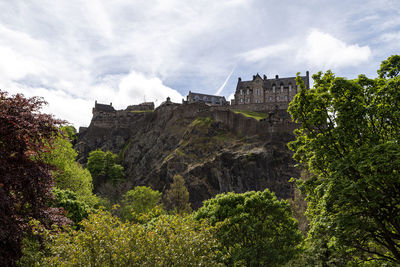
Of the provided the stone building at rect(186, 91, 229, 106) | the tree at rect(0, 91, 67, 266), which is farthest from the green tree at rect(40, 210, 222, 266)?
the stone building at rect(186, 91, 229, 106)

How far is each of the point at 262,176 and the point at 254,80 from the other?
5208cm

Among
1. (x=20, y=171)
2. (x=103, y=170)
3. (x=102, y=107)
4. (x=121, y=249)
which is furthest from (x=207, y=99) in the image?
(x=121, y=249)

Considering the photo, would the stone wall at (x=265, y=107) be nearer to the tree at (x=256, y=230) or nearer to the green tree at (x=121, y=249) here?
the tree at (x=256, y=230)

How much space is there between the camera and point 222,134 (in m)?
72.1

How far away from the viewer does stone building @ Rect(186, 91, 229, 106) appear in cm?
11380

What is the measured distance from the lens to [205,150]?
67438 millimetres

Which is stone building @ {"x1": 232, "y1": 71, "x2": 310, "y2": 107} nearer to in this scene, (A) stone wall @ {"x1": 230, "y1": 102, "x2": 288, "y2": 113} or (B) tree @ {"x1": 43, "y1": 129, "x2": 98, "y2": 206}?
(A) stone wall @ {"x1": 230, "y1": 102, "x2": 288, "y2": 113}

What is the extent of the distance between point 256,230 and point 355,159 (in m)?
11.9

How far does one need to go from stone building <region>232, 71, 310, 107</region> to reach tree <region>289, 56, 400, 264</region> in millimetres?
80412

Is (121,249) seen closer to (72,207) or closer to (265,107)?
(72,207)

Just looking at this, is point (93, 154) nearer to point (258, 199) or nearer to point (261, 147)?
point (261, 147)

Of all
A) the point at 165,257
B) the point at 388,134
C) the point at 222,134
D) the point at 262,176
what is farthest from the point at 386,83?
the point at 222,134

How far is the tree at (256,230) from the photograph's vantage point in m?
22.2

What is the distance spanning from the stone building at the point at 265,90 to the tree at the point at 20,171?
85.9 m
